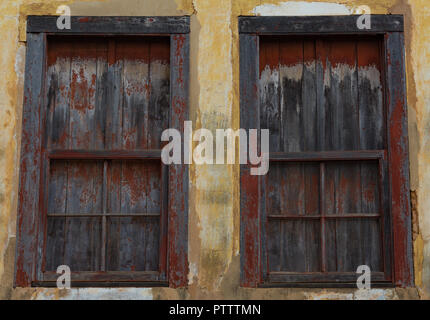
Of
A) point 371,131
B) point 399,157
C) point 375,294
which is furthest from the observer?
point 371,131

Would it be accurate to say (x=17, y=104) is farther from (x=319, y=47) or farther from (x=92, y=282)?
(x=319, y=47)

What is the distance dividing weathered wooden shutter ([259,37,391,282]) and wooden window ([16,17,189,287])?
635 millimetres

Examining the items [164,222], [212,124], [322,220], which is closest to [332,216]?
[322,220]

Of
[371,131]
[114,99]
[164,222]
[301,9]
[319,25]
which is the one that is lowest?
[164,222]

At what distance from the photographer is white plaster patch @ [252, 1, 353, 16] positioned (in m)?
4.29

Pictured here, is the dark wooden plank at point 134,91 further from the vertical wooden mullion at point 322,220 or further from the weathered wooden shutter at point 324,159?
the vertical wooden mullion at point 322,220

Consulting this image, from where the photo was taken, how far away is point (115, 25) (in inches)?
169

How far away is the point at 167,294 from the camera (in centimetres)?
403

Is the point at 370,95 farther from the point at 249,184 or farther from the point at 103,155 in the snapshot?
the point at 103,155

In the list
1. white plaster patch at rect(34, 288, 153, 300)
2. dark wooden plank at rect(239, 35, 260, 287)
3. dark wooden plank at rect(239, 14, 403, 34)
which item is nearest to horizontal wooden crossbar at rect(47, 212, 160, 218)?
white plaster patch at rect(34, 288, 153, 300)

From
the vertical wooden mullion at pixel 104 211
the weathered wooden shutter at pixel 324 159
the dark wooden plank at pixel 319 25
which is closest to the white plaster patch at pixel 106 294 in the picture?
the vertical wooden mullion at pixel 104 211

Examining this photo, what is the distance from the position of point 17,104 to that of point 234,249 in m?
1.78

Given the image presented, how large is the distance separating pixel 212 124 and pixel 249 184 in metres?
0.48

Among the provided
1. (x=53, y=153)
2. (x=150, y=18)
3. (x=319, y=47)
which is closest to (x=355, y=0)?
(x=319, y=47)
